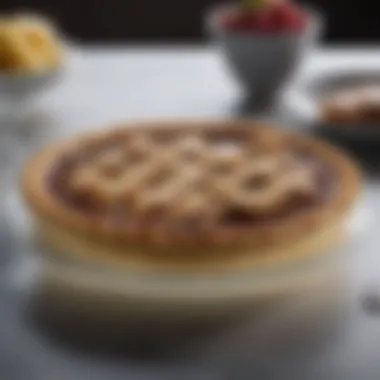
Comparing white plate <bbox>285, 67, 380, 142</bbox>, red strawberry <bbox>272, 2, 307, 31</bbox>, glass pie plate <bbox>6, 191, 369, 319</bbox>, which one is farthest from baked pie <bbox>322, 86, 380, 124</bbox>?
glass pie plate <bbox>6, 191, 369, 319</bbox>

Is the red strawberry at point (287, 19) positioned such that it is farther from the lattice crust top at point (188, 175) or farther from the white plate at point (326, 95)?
the lattice crust top at point (188, 175)

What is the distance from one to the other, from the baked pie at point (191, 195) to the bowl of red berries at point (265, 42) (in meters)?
0.16

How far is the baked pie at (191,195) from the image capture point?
630 millimetres

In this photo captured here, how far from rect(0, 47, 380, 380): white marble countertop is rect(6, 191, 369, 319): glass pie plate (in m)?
0.02

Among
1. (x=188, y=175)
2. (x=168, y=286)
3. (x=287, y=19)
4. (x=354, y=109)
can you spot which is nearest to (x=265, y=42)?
(x=287, y=19)

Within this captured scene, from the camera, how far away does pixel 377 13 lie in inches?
86.0

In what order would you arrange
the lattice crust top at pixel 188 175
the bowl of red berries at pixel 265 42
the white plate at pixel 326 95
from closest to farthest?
the lattice crust top at pixel 188 175
the white plate at pixel 326 95
the bowl of red berries at pixel 265 42

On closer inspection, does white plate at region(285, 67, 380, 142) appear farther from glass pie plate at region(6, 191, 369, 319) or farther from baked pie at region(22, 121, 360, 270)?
glass pie plate at region(6, 191, 369, 319)

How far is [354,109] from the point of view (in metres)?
0.90

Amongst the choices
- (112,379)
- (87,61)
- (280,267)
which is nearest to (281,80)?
(87,61)

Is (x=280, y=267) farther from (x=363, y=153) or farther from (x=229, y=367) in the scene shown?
(x=363, y=153)

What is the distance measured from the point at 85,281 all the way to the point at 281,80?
17.9 inches

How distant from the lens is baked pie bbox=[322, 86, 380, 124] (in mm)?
893

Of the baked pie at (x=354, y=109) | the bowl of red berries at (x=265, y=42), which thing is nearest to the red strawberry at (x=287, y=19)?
the bowl of red berries at (x=265, y=42)
